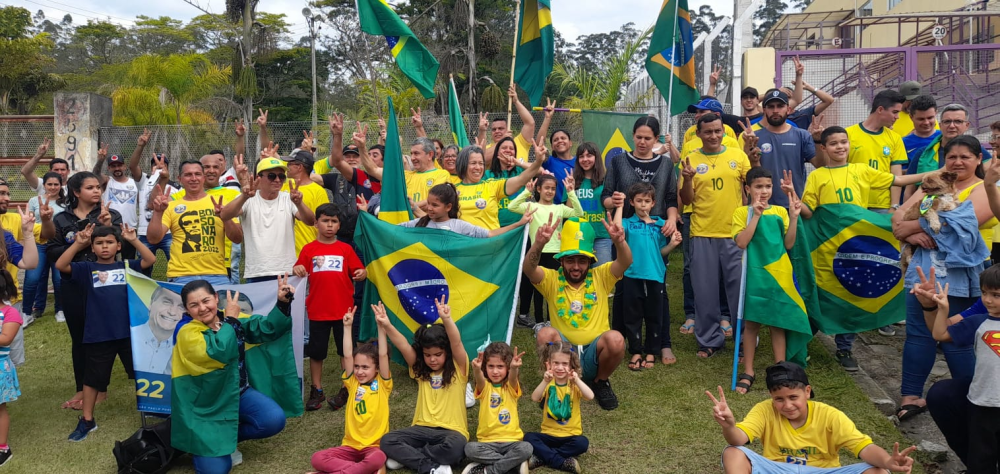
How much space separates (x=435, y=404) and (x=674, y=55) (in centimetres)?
495

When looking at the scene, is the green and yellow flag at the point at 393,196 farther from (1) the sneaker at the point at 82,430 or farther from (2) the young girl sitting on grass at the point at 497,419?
(1) the sneaker at the point at 82,430

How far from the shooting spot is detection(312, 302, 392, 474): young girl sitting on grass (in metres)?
4.67

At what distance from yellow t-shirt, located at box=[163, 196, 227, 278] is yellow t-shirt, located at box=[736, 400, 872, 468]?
4.19 m

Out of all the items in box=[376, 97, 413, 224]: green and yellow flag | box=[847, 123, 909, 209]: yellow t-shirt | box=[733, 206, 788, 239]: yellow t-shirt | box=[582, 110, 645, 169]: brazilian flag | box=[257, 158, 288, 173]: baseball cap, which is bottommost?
box=[733, 206, 788, 239]: yellow t-shirt

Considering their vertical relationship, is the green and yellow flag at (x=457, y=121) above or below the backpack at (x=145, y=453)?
above

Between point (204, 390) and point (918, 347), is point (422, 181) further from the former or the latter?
point (918, 347)

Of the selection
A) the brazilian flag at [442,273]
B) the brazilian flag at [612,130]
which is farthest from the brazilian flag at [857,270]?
the brazilian flag at [612,130]

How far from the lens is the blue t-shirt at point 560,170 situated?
24.4 ft

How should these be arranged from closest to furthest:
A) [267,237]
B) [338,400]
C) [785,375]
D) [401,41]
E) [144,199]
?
[785,375] < [338,400] < [267,237] < [401,41] < [144,199]

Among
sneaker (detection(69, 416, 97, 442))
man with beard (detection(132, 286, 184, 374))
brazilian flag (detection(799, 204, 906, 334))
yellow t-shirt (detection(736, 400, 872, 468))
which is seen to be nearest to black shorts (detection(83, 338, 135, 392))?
sneaker (detection(69, 416, 97, 442))

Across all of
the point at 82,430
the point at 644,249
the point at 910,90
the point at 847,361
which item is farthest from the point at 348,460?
the point at 910,90

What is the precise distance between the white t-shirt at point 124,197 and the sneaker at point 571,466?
631cm

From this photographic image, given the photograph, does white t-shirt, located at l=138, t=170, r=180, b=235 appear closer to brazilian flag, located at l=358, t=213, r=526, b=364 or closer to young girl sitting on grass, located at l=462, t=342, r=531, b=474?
brazilian flag, located at l=358, t=213, r=526, b=364

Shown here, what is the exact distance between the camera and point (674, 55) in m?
8.20
